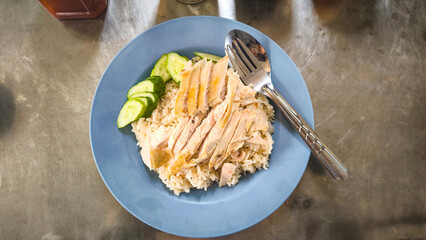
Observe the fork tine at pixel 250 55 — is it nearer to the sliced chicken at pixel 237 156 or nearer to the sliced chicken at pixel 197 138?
the sliced chicken at pixel 197 138

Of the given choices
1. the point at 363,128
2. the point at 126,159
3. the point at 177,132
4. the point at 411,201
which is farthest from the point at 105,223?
the point at 411,201

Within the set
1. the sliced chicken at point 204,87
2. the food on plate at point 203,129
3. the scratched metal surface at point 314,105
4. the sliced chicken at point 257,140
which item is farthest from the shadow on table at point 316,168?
the sliced chicken at point 204,87

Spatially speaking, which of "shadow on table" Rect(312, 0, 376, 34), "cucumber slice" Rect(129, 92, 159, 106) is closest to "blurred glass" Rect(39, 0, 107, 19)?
"cucumber slice" Rect(129, 92, 159, 106)

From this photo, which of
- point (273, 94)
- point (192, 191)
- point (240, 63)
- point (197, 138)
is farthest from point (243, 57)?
point (192, 191)

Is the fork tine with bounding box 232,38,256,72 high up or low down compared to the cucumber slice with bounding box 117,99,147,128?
up

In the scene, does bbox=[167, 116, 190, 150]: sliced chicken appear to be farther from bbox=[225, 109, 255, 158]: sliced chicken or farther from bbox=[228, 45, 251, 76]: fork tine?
bbox=[228, 45, 251, 76]: fork tine

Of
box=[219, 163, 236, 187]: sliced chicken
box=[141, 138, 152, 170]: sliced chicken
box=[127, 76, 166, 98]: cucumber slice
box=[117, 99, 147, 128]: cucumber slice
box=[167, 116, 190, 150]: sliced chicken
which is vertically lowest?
box=[219, 163, 236, 187]: sliced chicken

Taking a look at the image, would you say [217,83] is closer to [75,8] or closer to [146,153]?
[146,153]
